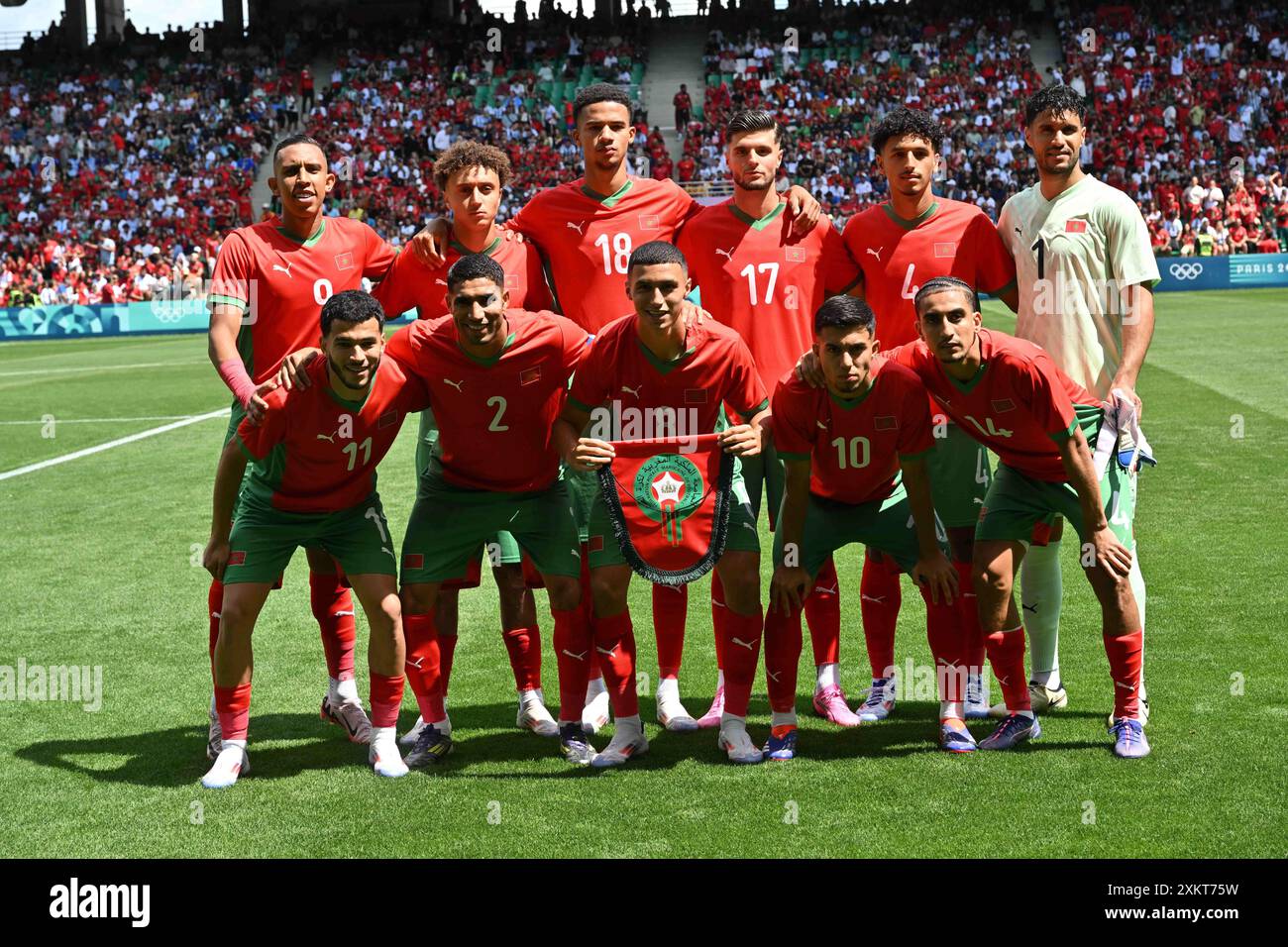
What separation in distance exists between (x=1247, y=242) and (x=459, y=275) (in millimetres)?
30964

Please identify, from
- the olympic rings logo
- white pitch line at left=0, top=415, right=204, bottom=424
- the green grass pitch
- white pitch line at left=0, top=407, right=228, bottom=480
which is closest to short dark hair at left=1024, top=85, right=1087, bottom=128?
the green grass pitch

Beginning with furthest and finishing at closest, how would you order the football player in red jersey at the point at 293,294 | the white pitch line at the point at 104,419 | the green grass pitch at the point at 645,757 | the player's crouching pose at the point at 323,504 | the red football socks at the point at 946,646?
1. the white pitch line at the point at 104,419
2. the football player in red jersey at the point at 293,294
3. the red football socks at the point at 946,646
4. the player's crouching pose at the point at 323,504
5. the green grass pitch at the point at 645,757

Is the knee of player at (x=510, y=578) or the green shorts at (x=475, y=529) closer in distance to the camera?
the green shorts at (x=475, y=529)

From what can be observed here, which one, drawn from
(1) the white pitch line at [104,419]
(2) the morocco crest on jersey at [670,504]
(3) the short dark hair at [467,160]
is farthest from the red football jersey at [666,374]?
(1) the white pitch line at [104,419]

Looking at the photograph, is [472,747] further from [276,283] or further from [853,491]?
[276,283]

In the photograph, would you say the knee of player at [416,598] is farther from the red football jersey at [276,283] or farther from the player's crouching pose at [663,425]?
the red football jersey at [276,283]

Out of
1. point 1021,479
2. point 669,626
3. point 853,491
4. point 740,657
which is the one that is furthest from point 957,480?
point 669,626

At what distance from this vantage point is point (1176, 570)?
8.11 metres

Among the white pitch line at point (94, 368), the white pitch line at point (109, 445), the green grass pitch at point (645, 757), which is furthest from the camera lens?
the white pitch line at point (94, 368)

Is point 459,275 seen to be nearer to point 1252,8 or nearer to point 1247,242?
point 1247,242

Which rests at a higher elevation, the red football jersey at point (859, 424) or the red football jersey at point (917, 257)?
the red football jersey at point (917, 257)

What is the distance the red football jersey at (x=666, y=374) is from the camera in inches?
218

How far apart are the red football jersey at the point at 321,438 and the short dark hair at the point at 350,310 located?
0.64 ft

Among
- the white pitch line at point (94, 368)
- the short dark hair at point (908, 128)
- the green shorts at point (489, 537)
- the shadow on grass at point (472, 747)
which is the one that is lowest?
the shadow on grass at point (472, 747)
